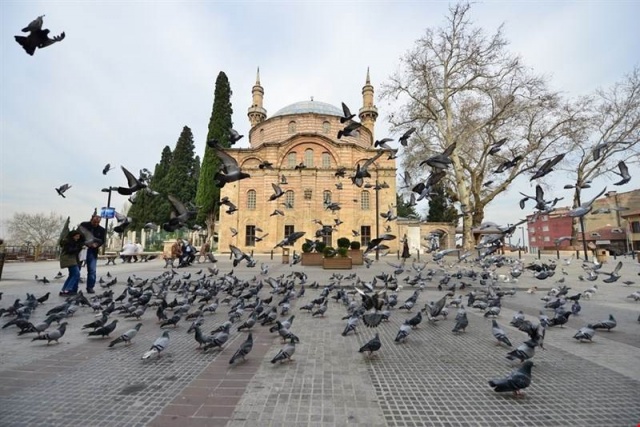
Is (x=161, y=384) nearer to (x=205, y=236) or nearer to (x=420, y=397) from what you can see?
(x=420, y=397)

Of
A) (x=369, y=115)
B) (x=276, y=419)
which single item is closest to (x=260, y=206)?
(x=369, y=115)

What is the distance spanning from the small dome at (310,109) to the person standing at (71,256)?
124ft

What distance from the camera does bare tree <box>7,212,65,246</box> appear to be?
44.6 m

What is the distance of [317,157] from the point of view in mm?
38031

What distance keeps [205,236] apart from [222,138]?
13.5 m

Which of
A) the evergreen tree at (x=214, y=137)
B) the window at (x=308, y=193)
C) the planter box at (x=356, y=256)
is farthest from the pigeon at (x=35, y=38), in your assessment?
the evergreen tree at (x=214, y=137)

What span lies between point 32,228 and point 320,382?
59.1 m

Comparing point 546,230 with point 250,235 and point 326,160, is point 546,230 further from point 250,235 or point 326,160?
point 250,235

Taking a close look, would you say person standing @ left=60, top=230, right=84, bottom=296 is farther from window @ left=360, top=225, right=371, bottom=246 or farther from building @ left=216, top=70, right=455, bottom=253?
window @ left=360, top=225, right=371, bottom=246

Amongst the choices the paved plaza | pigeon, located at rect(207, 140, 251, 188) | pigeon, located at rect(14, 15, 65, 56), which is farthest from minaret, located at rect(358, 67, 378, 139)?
pigeon, located at rect(14, 15, 65, 56)

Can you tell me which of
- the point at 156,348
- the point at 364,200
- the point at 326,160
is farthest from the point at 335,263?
the point at 326,160

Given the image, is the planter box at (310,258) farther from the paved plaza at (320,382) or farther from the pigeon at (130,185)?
the paved plaza at (320,382)

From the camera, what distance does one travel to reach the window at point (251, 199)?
1470 inches

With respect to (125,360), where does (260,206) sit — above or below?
above
